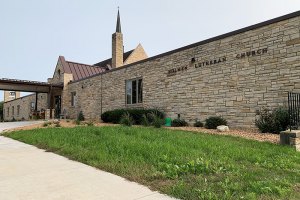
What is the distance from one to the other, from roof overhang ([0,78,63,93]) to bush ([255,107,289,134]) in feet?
71.5

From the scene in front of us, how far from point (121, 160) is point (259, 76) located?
7.81 m

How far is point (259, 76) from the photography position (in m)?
10.9

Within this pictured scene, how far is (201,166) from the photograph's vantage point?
476cm

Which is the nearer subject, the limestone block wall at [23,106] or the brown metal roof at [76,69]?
the brown metal roof at [76,69]

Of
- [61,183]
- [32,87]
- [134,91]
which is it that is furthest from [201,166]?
[32,87]

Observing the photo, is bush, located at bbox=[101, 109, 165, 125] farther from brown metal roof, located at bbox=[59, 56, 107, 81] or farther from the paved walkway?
brown metal roof, located at bbox=[59, 56, 107, 81]

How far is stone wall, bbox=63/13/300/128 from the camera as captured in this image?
10.2m

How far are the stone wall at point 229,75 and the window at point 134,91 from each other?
515 millimetres

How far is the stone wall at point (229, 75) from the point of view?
1018 cm

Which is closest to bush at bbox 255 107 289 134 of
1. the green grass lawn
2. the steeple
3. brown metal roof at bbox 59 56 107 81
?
the green grass lawn

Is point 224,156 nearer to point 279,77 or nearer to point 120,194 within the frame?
point 120,194

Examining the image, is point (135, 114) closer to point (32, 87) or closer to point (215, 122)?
point (215, 122)

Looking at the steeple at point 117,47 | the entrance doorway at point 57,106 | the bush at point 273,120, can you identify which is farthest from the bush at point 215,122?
the entrance doorway at point 57,106

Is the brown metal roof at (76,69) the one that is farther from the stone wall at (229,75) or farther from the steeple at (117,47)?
the stone wall at (229,75)
